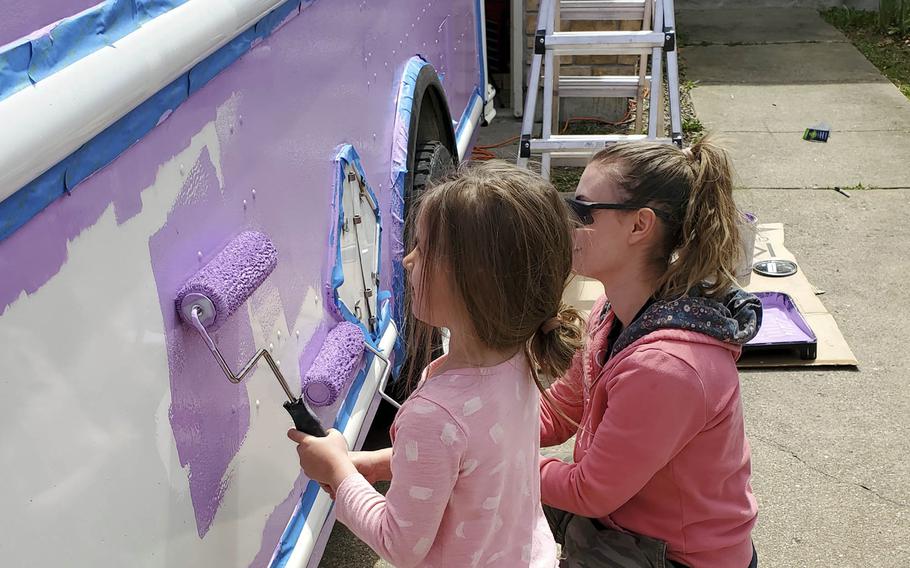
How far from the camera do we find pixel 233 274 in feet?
4.33

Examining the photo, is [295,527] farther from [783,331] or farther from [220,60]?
[783,331]

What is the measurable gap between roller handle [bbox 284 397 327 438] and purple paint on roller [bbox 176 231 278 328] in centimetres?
24

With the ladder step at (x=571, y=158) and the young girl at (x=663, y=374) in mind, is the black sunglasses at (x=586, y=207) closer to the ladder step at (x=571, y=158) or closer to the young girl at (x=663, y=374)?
the young girl at (x=663, y=374)

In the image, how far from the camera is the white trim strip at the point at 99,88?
0.85 m

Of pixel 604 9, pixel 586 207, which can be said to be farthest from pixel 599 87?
pixel 586 207

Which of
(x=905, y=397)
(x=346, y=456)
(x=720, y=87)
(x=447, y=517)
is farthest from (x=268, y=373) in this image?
(x=720, y=87)

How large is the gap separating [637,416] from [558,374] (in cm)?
24

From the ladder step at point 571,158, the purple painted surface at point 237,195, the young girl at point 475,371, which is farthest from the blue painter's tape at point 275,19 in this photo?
the ladder step at point 571,158

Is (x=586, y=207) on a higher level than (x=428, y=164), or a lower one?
higher

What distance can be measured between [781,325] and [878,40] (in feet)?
17.9

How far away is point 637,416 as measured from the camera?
1605 mm

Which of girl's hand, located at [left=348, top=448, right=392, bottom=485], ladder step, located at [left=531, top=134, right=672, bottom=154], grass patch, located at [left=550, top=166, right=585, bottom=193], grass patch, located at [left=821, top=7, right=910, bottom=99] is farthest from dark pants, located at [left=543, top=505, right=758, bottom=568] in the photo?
grass patch, located at [left=821, top=7, right=910, bottom=99]

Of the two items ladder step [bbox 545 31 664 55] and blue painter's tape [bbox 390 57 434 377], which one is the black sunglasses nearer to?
blue painter's tape [bbox 390 57 434 377]

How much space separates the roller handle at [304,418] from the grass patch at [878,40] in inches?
246
